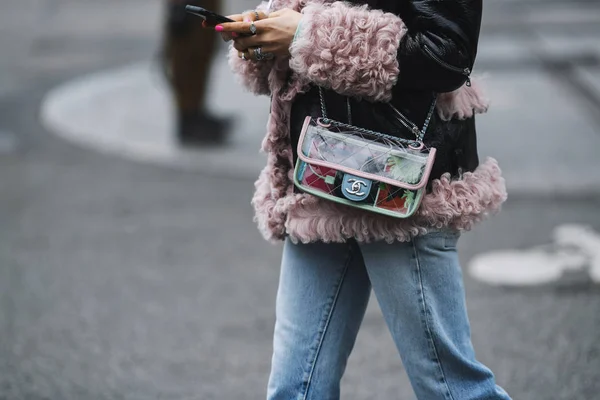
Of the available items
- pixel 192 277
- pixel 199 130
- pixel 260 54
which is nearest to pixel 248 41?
pixel 260 54

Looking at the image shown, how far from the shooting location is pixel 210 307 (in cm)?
451

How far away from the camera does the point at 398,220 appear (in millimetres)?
2223

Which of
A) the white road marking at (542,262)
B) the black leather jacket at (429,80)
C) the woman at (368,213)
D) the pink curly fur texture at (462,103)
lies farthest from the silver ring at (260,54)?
the white road marking at (542,262)

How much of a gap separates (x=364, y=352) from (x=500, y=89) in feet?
21.2

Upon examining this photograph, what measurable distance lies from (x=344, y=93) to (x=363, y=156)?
158 millimetres

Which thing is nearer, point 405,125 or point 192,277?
point 405,125

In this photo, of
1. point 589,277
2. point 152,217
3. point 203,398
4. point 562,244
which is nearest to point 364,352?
point 203,398

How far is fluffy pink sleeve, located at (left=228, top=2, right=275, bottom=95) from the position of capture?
238 cm

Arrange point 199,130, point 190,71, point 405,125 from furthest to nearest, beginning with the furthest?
point 190,71 < point 199,130 < point 405,125

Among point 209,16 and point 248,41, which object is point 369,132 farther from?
point 209,16

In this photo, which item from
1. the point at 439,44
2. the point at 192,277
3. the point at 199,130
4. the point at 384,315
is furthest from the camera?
the point at 199,130

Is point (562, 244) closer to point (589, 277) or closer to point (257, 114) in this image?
point (589, 277)

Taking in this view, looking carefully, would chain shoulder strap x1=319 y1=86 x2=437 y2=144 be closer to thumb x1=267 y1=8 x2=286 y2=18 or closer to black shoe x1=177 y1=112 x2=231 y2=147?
thumb x1=267 y1=8 x2=286 y2=18

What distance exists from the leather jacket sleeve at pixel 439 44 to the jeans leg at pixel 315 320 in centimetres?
51
